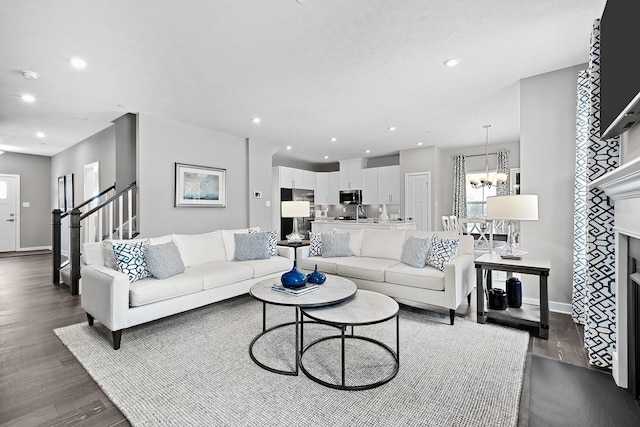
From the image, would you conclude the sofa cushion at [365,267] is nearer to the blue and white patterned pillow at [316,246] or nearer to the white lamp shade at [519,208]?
the blue and white patterned pillow at [316,246]

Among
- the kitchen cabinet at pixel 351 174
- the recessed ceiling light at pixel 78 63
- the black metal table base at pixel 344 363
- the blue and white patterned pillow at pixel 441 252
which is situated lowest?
the black metal table base at pixel 344 363

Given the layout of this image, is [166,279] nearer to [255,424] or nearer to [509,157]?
[255,424]

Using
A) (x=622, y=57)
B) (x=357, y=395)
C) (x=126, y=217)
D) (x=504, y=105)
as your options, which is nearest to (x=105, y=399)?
(x=357, y=395)

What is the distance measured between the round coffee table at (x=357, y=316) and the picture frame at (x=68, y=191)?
7713 millimetres

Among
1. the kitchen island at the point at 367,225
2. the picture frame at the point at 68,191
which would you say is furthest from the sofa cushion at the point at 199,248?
the picture frame at the point at 68,191

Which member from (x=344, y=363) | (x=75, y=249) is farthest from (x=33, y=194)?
(x=344, y=363)

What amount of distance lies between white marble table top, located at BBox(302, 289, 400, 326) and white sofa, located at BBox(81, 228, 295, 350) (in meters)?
1.44

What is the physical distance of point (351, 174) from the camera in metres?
8.74

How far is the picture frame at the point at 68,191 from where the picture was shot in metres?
7.27

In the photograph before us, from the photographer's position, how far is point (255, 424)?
1621 mm

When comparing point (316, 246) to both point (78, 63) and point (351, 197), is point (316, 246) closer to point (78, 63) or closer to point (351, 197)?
point (78, 63)

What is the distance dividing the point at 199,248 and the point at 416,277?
8.53ft

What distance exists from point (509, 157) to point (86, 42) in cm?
748

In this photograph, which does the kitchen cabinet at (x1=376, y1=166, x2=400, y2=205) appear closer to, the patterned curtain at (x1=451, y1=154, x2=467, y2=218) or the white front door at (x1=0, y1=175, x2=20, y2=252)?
the patterned curtain at (x1=451, y1=154, x2=467, y2=218)
